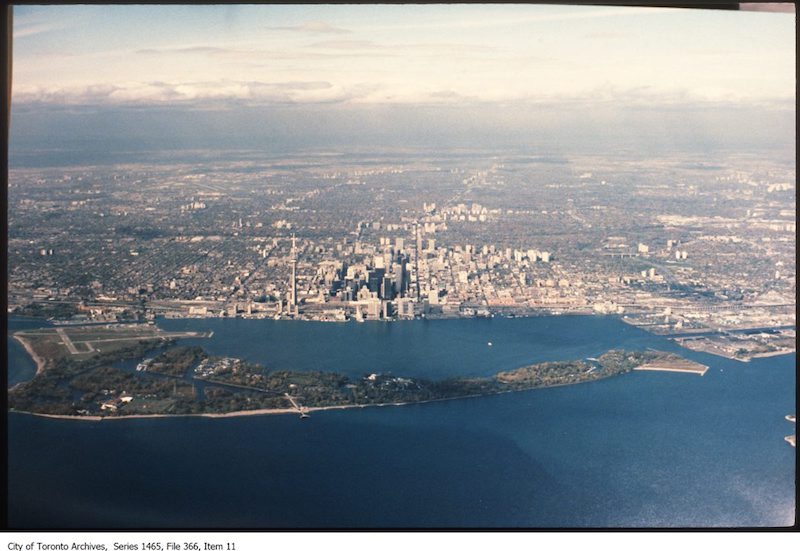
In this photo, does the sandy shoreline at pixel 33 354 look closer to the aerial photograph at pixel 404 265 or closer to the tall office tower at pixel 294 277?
the aerial photograph at pixel 404 265

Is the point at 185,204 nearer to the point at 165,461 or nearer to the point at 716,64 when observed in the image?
the point at 165,461

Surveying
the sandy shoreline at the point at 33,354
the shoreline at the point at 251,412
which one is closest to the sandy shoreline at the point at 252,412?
the shoreline at the point at 251,412

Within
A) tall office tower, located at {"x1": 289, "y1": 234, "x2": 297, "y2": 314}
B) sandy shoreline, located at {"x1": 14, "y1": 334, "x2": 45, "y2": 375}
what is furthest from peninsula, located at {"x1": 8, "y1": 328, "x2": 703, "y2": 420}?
tall office tower, located at {"x1": 289, "y1": 234, "x2": 297, "y2": 314}

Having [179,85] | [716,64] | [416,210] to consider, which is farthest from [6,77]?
[716,64]

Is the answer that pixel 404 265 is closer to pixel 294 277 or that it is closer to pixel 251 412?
pixel 294 277

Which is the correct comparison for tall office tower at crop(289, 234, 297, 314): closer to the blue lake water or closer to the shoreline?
the blue lake water
